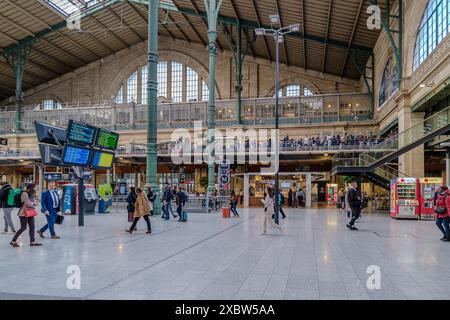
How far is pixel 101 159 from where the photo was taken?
54.2 ft

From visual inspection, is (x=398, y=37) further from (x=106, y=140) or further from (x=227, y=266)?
(x=227, y=266)

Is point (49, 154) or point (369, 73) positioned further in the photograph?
point (369, 73)

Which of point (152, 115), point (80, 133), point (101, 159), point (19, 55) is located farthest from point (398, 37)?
point (19, 55)

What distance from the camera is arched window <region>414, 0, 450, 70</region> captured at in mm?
20359

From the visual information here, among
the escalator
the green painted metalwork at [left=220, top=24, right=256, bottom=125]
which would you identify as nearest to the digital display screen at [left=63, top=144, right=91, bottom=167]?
the escalator

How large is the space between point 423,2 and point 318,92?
81.4 feet

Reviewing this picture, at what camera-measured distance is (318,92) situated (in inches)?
1900

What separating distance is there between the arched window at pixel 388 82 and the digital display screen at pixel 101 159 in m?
20.8

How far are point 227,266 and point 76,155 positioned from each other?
963 cm

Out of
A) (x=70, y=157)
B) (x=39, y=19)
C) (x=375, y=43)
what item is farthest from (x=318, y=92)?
(x=70, y=157)

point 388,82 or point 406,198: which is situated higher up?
point 388,82

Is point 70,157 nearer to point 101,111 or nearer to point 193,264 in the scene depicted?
point 193,264

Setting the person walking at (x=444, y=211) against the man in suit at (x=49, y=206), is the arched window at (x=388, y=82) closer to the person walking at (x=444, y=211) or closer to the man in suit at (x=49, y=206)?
the person walking at (x=444, y=211)

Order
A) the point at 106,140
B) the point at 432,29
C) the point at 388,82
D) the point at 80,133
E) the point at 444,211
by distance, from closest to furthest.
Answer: the point at 444,211
the point at 80,133
the point at 106,140
the point at 432,29
the point at 388,82
